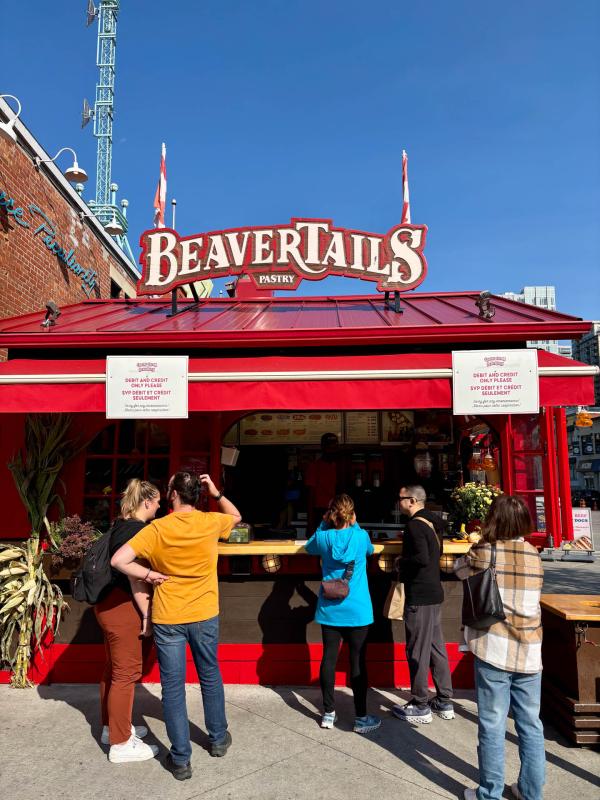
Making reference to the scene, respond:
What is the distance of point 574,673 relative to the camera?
3.98m

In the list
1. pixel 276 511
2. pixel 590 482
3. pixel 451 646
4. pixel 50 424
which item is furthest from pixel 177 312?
pixel 590 482

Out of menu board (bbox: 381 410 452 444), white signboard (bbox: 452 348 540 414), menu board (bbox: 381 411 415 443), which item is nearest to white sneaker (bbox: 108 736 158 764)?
white signboard (bbox: 452 348 540 414)

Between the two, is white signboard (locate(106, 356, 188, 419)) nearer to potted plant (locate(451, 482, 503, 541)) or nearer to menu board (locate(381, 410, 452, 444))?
potted plant (locate(451, 482, 503, 541))

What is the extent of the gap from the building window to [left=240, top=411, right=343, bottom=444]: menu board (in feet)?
7.74

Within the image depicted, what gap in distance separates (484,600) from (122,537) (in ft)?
7.94

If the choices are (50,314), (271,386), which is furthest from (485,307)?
(50,314)

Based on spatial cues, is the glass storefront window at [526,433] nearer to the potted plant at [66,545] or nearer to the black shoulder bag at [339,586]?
the black shoulder bag at [339,586]

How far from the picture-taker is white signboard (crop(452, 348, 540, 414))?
4.90 m

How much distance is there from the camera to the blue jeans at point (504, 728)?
3.01 meters

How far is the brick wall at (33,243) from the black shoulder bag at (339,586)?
6217 millimetres

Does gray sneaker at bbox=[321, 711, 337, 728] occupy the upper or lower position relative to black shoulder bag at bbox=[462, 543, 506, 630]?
lower

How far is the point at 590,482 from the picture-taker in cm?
5559

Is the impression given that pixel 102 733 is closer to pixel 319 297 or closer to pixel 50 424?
pixel 50 424

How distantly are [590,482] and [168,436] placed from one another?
194 ft
